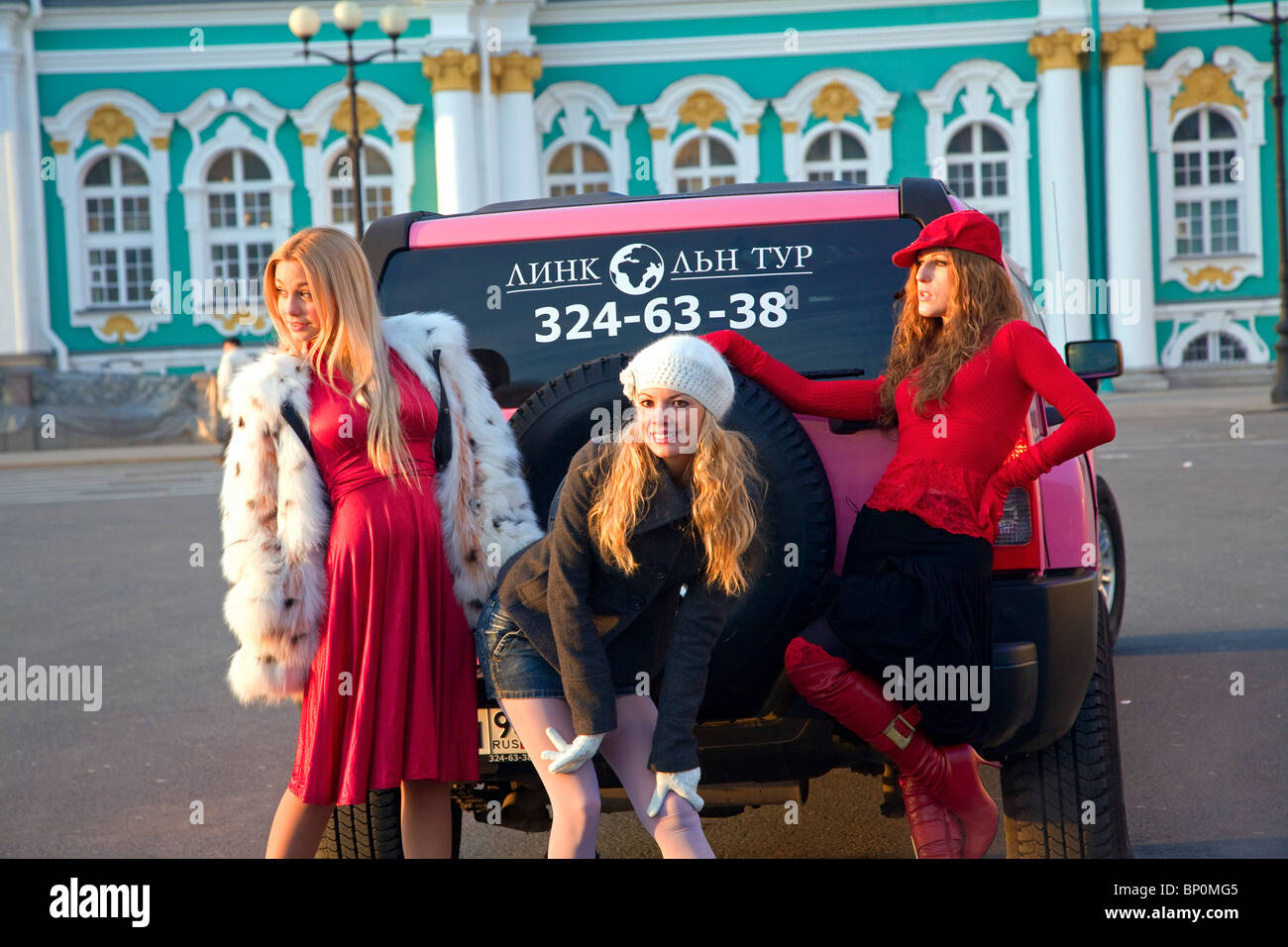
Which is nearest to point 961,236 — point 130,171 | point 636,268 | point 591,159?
point 636,268

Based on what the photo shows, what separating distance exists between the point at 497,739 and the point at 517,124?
1155 inches

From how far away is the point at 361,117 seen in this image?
104 feet

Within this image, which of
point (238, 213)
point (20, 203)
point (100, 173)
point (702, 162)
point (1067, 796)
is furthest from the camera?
point (702, 162)

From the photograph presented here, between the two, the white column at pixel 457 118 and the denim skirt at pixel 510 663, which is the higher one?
the white column at pixel 457 118

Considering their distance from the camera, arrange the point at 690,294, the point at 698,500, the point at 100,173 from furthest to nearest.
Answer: the point at 100,173 → the point at 690,294 → the point at 698,500

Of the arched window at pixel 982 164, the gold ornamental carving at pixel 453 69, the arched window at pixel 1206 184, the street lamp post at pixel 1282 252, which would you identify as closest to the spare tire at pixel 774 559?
the street lamp post at pixel 1282 252

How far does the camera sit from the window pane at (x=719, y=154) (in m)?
32.5

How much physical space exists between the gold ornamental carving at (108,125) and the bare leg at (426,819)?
3100 cm

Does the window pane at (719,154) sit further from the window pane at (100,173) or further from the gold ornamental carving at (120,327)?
the window pane at (100,173)

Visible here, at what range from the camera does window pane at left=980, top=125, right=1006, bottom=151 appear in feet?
107

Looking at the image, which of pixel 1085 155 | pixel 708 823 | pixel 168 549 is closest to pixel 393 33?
pixel 168 549

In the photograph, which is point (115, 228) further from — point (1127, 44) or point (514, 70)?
point (1127, 44)

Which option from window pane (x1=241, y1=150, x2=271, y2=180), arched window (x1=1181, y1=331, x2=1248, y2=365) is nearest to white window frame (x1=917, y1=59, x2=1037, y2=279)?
arched window (x1=1181, y1=331, x2=1248, y2=365)
